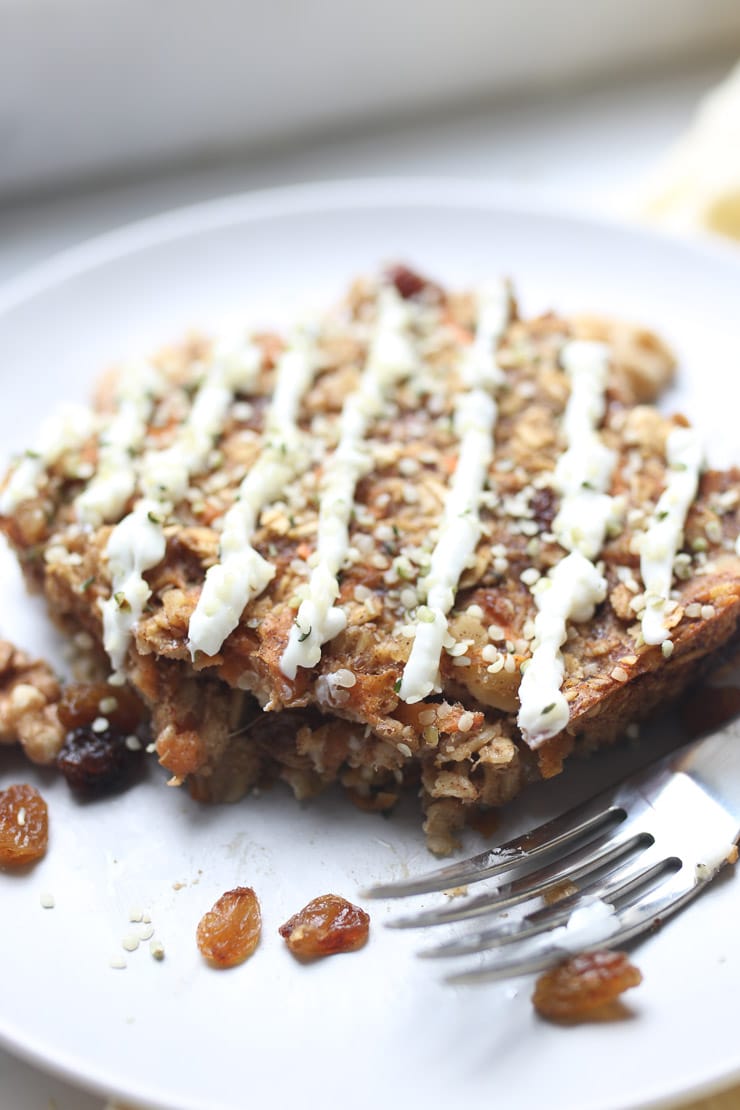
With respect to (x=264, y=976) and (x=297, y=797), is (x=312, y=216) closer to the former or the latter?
(x=297, y=797)

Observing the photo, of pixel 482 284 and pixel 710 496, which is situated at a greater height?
pixel 482 284

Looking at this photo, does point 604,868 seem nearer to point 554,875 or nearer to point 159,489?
point 554,875

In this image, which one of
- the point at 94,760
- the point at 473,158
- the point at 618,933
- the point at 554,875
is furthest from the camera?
the point at 473,158

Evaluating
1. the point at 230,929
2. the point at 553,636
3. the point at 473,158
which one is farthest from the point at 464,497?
the point at 473,158

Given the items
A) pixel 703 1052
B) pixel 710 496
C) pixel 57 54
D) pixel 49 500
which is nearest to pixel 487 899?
pixel 703 1052

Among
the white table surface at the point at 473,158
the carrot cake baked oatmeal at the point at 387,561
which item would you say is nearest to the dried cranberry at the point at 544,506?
the carrot cake baked oatmeal at the point at 387,561

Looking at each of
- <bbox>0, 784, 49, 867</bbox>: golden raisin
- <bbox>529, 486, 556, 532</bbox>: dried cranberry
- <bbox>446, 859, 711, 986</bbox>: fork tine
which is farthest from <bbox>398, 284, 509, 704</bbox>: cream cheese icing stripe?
<bbox>0, 784, 49, 867</bbox>: golden raisin
